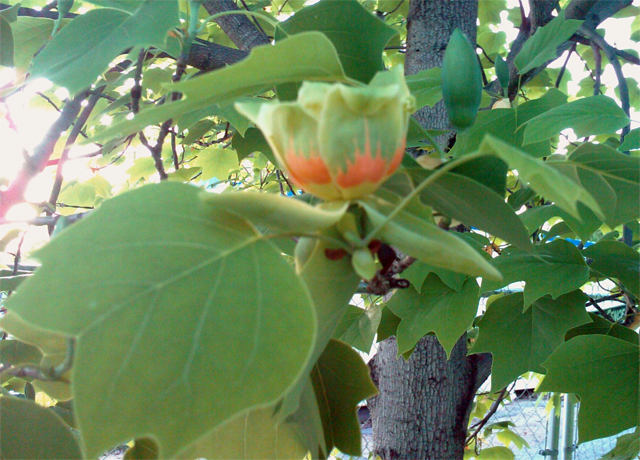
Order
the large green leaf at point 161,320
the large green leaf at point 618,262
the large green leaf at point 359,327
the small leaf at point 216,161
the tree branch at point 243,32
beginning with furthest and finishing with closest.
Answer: the small leaf at point 216,161 < the tree branch at point 243,32 < the large green leaf at point 359,327 < the large green leaf at point 618,262 < the large green leaf at point 161,320

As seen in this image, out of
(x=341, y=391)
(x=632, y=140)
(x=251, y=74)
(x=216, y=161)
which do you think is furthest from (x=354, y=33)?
(x=216, y=161)

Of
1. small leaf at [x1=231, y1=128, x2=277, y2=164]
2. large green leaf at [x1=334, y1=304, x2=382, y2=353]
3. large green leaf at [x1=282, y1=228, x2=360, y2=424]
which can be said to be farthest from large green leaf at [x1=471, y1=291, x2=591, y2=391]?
A: large green leaf at [x1=282, y1=228, x2=360, y2=424]

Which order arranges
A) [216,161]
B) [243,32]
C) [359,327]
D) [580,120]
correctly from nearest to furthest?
1. [580,120]
2. [359,327]
3. [243,32]
4. [216,161]

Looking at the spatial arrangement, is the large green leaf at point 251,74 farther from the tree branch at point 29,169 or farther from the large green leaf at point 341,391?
the tree branch at point 29,169

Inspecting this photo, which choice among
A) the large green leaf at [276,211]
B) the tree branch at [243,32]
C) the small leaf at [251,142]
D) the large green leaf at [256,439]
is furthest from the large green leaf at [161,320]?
the tree branch at [243,32]

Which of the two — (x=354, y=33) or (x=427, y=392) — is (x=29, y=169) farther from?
(x=427, y=392)

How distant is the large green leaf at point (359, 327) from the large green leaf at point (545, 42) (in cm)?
41

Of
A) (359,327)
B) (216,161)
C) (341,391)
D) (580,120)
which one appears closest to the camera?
(341,391)

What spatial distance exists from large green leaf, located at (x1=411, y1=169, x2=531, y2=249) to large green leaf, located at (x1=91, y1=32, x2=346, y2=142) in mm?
88

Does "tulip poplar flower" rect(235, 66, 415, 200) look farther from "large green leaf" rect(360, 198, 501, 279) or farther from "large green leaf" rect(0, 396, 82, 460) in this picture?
"large green leaf" rect(0, 396, 82, 460)

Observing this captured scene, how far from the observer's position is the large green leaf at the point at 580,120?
0.52 m

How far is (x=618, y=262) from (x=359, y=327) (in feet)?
1.23

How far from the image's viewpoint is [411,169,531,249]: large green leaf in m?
0.28

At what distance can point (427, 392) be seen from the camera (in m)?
0.88
